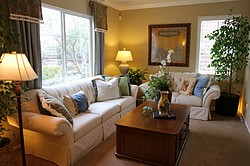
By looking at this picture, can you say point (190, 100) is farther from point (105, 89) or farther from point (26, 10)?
point (26, 10)

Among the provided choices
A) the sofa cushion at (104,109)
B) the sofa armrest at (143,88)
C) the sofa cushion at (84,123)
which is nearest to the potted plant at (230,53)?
the sofa armrest at (143,88)

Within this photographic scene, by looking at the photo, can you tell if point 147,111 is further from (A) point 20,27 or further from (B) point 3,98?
(A) point 20,27

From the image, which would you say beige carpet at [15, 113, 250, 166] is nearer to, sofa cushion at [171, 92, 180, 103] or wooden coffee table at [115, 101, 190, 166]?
wooden coffee table at [115, 101, 190, 166]

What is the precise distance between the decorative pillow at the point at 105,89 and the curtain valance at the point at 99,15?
4.36ft

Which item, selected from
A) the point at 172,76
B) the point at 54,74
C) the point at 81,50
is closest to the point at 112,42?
the point at 81,50

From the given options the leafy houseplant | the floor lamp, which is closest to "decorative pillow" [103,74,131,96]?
the leafy houseplant

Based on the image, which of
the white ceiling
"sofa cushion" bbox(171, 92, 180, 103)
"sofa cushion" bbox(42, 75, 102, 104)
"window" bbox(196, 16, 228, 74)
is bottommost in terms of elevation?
"sofa cushion" bbox(171, 92, 180, 103)

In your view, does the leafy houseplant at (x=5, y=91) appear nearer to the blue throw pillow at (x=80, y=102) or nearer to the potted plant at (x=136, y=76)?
the blue throw pillow at (x=80, y=102)

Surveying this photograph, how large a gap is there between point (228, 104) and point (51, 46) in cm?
389

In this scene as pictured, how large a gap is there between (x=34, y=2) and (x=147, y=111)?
241cm

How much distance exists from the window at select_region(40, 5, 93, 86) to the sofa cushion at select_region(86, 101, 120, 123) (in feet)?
3.01

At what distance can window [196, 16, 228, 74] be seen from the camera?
15.4 feet

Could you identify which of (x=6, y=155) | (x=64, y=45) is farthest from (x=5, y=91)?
(x=64, y=45)

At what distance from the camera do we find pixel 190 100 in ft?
13.6
